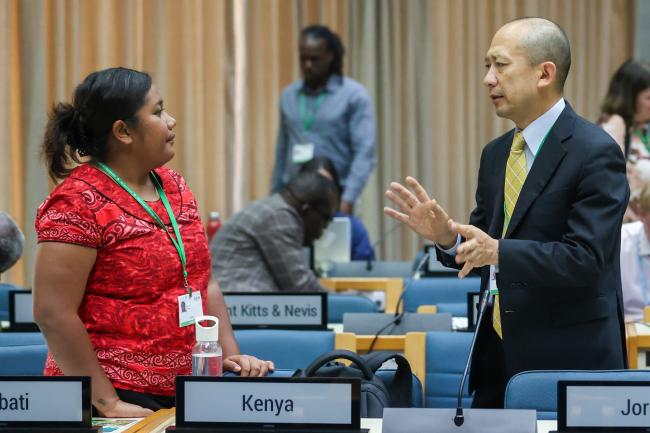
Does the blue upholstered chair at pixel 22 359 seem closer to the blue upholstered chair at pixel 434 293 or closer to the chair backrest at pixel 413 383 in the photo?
the chair backrest at pixel 413 383

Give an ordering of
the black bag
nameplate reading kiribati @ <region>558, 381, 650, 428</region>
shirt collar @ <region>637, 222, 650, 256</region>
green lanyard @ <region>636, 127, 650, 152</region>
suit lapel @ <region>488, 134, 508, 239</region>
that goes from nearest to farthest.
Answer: nameplate reading kiribati @ <region>558, 381, 650, 428</region> < the black bag < suit lapel @ <region>488, 134, 508, 239</region> < shirt collar @ <region>637, 222, 650, 256</region> < green lanyard @ <region>636, 127, 650, 152</region>

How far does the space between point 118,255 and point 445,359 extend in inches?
54.7

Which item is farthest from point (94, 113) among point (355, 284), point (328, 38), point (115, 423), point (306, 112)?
point (306, 112)

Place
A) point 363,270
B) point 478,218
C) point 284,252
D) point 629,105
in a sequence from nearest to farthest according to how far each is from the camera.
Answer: point 478,218 < point 284,252 < point 363,270 < point 629,105

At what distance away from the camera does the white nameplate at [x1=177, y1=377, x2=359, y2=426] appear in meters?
2.28

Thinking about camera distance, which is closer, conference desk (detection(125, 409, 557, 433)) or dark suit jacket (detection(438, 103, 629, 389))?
conference desk (detection(125, 409, 557, 433))

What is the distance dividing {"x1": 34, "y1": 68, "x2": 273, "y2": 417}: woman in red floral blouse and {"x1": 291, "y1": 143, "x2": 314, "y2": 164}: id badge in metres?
4.87

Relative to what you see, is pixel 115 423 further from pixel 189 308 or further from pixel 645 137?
pixel 645 137

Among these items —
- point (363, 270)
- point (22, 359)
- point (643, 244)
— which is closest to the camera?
point (22, 359)

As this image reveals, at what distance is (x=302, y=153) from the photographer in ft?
25.9

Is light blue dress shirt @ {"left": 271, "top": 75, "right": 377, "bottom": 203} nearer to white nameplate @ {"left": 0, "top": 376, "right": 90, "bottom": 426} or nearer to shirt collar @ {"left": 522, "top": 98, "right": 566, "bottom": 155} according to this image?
shirt collar @ {"left": 522, "top": 98, "right": 566, "bottom": 155}

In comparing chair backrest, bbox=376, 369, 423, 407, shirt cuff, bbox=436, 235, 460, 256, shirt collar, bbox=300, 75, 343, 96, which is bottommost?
chair backrest, bbox=376, 369, 423, 407

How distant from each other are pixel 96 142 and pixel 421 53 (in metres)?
7.36

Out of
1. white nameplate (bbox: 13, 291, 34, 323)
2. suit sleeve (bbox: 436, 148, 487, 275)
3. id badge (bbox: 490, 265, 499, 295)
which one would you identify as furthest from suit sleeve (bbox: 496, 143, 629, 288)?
white nameplate (bbox: 13, 291, 34, 323)
